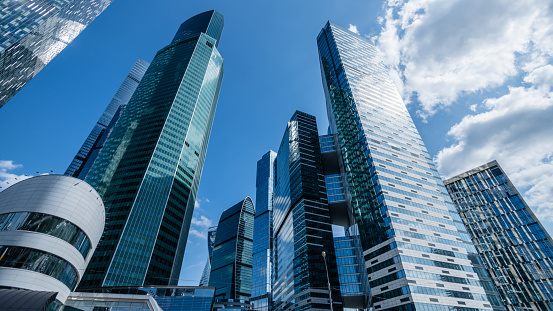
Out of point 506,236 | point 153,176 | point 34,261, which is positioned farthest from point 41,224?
point 506,236

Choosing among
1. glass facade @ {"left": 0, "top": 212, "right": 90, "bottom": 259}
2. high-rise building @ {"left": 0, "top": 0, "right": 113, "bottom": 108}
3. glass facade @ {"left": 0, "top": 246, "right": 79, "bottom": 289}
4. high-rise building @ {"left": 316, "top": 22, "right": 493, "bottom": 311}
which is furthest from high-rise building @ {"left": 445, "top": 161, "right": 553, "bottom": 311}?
high-rise building @ {"left": 0, "top": 0, "right": 113, "bottom": 108}

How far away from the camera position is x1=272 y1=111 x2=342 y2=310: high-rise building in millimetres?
108812

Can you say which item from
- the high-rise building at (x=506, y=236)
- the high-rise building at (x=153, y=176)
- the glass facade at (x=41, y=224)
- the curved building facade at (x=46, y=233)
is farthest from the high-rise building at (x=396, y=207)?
the high-rise building at (x=153, y=176)

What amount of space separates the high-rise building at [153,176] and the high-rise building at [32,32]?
173ft

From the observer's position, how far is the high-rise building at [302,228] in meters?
109

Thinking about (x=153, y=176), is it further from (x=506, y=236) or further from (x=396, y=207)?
(x=506, y=236)

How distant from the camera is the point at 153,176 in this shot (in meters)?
136

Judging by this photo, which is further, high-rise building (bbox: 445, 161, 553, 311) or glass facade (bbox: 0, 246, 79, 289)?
high-rise building (bbox: 445, 161, 553, 311)

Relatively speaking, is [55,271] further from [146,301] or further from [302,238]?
[302,238]

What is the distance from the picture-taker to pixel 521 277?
402 ft

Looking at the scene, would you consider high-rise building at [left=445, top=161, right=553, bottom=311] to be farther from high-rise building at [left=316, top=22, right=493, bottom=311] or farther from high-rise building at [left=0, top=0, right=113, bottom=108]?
high-rise building at [left=0, top=0, right=113, bottom=108]

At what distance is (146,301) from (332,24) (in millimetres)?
180504

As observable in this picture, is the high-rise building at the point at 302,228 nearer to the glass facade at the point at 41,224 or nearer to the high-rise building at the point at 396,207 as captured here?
the high-rise building at the point at 396,207

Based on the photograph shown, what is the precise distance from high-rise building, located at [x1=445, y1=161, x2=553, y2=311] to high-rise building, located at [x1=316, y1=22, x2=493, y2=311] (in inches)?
2031
